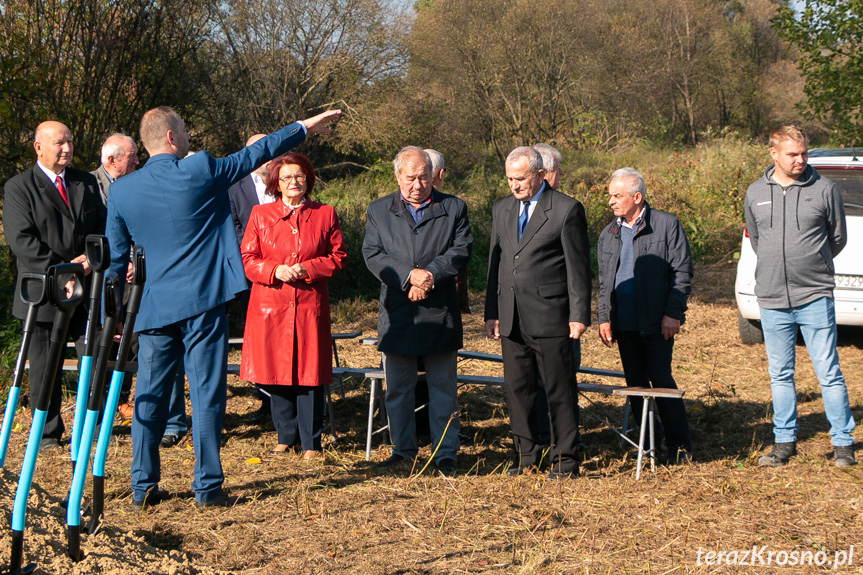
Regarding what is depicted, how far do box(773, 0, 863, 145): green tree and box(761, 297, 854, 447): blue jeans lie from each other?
346 inches

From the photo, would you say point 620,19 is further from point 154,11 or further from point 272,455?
point 272,455

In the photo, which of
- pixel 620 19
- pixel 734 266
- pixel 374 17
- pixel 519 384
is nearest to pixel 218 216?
pixel 519 384

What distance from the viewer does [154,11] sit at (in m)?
9.23

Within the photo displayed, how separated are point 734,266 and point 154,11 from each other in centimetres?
894

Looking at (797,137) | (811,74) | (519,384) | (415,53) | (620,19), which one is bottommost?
(519,384)

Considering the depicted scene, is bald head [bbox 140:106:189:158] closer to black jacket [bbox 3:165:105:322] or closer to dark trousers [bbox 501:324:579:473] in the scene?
black jacket [bbox 3:165:105:322]

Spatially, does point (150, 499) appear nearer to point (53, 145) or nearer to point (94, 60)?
point (53, 145)

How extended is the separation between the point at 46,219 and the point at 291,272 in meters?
1.75

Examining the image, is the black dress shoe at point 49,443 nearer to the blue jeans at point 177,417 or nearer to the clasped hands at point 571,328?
the blue jeans at point 177,417

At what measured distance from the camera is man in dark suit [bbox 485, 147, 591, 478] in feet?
15.8

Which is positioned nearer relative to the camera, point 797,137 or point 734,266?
point 797,137

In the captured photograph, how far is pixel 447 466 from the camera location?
5055mm

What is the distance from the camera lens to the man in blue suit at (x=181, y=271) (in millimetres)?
4176

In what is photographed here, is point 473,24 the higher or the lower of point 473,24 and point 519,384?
the higher
